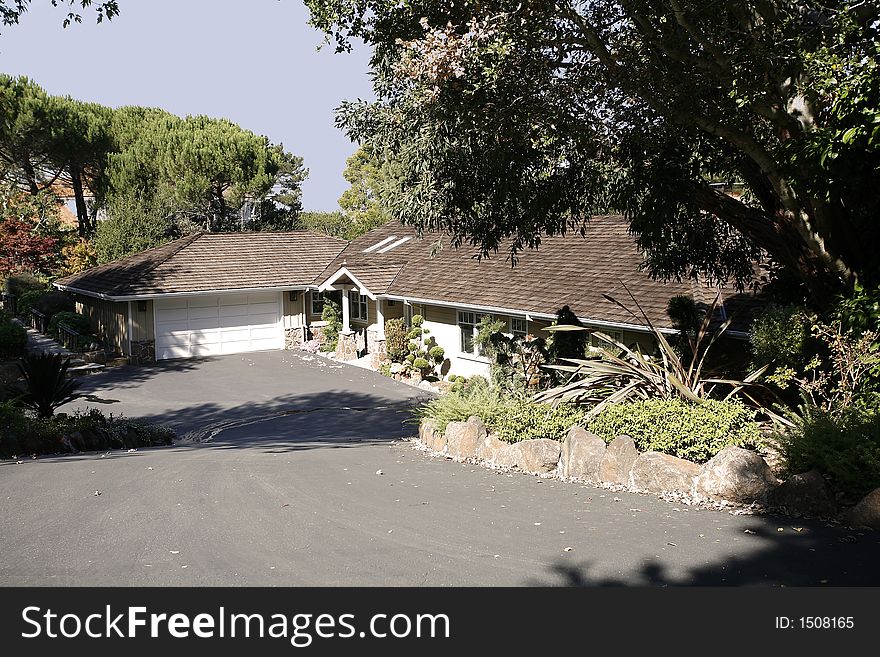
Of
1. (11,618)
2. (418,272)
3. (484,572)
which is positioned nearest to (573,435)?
(484,572)

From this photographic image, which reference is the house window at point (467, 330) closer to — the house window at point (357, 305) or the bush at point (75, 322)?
the house window at point (357, 305)

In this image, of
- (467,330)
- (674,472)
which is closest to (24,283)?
(467,330)

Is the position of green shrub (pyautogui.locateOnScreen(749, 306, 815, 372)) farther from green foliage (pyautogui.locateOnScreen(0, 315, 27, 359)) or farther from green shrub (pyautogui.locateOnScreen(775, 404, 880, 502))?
green foliage (pyautogui.locateOnScreen(0, 315, 27, 359))

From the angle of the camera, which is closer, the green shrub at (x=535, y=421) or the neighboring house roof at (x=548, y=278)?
the green shrub at (x=535, y=421)

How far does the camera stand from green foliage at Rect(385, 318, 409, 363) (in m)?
26.6

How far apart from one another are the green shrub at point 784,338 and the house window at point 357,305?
21250mm

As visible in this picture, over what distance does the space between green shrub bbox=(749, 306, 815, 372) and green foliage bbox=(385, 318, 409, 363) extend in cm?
1667

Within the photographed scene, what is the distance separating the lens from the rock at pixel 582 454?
8703mm

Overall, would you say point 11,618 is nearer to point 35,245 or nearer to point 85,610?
point 85,610

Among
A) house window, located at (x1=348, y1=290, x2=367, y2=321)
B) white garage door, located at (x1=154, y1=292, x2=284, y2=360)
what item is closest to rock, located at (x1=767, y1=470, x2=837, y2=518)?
house window, located at (x1=348, y1=290, x2=367, y2=321)

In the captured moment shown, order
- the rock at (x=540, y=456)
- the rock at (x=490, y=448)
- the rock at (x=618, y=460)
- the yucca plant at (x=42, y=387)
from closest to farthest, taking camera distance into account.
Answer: the rock at (x=618, y=460)
the rock at (x=540, y=456)
the rock at (x=490, y=448)
the yucca plant at (x=42, y=387)

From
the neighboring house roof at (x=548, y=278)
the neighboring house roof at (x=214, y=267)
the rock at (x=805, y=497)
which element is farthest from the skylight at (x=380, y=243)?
the rock at (x=805, y=497)

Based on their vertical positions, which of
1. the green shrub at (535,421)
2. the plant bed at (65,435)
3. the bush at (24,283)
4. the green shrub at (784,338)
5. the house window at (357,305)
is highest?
the bush at (24,283)

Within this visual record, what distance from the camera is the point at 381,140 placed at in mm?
11625
